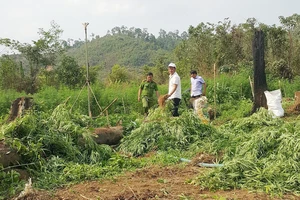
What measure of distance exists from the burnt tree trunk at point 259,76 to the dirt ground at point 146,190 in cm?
518

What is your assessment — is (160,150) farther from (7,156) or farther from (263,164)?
(7,156)

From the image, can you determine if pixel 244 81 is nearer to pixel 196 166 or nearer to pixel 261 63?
pixel 261 63

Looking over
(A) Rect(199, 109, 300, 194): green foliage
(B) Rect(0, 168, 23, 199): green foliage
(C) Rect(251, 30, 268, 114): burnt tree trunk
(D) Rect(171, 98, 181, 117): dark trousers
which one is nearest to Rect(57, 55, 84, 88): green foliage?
(D) Rect(171, 98, 181, 117): dark trousers

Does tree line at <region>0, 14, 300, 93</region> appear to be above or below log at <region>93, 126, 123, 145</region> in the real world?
above

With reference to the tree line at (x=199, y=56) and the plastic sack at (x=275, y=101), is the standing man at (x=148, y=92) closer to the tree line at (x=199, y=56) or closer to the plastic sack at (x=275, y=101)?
the plastic sack at (x=275, y=101)

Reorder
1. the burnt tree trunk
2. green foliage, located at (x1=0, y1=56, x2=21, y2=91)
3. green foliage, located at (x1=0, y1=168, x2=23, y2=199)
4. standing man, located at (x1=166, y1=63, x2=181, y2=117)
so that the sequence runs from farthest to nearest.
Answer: green foliage, located at (x1=0, y1=56, x2=21, y2=91) → the burnt tree trunk → standing man, located at (x1=166, y1=63, x2=181, y2=117) → green foliage, located at (x1=0, y1=168, x2=23, y2=199)

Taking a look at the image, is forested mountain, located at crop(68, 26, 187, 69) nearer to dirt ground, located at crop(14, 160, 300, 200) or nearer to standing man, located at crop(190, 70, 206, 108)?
standing man, located at crop(190, 70, 206, 108)

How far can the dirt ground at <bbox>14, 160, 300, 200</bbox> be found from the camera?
13.1 feet

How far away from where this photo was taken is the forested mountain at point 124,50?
4409cm

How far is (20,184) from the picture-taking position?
4574 mm

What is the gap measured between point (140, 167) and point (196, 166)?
85cm

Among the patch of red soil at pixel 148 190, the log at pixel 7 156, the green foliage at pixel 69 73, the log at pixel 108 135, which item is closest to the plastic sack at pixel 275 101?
the log at pixel 108 135

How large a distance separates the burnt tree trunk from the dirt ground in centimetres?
518

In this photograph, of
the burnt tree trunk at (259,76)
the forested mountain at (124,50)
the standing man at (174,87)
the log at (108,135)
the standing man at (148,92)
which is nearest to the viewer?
the log at (108,135)
